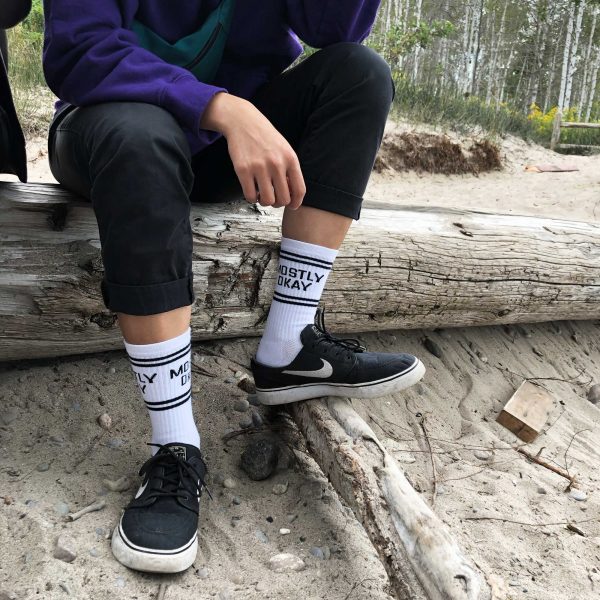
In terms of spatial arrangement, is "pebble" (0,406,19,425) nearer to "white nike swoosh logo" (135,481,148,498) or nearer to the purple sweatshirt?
"white nike swoosh logo" (135,481,148,498)

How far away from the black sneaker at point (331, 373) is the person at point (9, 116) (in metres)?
0.80

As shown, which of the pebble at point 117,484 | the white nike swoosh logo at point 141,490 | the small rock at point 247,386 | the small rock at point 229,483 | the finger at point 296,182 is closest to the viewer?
the finger at point 296,182

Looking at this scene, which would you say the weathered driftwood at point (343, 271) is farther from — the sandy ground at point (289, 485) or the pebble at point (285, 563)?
the pebble at point (285, 563)

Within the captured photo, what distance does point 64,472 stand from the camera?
155 centimetres

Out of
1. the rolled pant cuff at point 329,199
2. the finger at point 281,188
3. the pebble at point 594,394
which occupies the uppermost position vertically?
the finger at point 281,188

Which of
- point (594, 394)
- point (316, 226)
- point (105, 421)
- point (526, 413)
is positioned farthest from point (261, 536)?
point (594, 394)

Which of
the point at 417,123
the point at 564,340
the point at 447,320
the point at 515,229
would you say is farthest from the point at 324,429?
the point at 417,123

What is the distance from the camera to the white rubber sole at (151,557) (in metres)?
1.26

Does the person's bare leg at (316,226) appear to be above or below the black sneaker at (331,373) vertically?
above

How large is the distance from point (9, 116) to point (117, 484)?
906mm

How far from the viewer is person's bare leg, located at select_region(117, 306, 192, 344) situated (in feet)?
4.24

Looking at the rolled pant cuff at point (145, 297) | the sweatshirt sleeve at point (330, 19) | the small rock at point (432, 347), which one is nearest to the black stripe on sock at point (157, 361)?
the rolled pant cuff at point (145, 297)

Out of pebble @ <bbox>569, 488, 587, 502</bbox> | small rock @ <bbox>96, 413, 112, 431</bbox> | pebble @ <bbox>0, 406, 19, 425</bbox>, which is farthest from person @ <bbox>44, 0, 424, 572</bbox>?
pebble @ <bbox>569, 488, 587, 502</bbox>

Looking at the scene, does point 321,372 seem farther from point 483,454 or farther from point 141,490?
point 483,454
